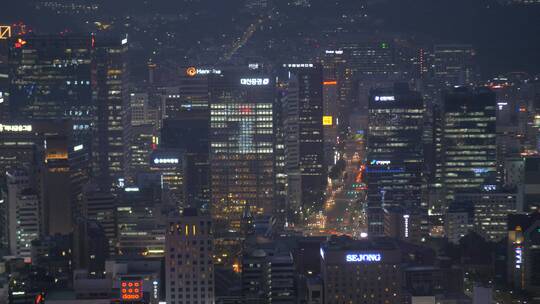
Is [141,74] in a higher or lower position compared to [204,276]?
higher

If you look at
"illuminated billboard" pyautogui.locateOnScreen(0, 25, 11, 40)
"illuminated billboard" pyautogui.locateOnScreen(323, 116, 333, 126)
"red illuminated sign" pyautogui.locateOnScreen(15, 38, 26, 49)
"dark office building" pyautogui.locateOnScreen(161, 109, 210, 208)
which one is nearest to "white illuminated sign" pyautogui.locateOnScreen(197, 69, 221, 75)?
Answer: "dark office building" pyautogui.locateOnScreen(161, 109, 210, 208)

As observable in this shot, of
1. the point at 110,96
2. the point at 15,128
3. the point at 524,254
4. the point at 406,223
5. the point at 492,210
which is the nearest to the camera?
the point at 524,254

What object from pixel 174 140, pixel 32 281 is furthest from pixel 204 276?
pixel 174 140

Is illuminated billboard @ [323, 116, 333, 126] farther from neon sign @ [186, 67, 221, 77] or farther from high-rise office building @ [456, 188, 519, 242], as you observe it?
high-rise office building @ [456, 188, 519, 242]

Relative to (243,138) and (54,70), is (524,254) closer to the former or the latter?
(243,138)

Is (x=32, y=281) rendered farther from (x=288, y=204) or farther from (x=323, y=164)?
(x=323, y=164)

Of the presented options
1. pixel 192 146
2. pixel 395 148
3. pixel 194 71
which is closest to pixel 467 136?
pixel 395 148
